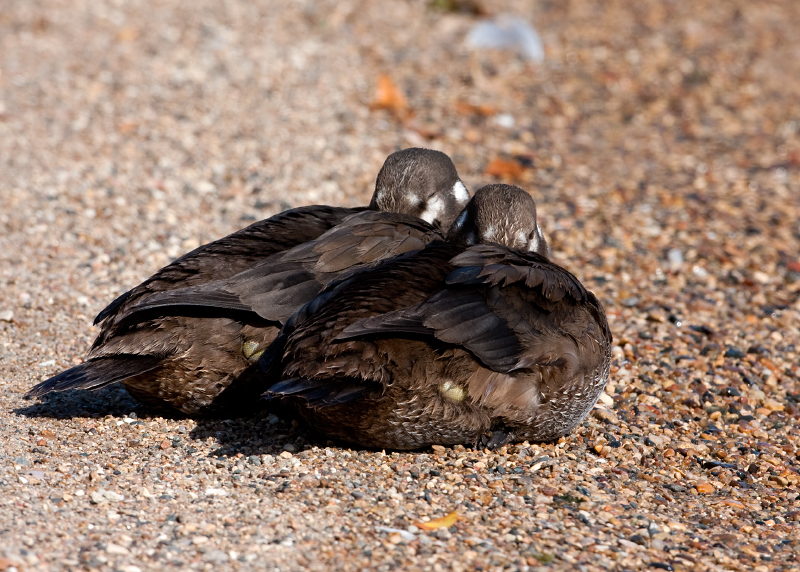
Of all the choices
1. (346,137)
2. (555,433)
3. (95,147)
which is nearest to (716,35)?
(346,137)

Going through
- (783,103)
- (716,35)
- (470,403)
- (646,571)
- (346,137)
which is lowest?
(646,571)

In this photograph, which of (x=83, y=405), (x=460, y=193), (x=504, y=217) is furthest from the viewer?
(x=460, y=193)

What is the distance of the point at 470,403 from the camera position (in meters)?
4.93

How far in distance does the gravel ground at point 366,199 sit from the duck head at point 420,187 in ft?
4.98

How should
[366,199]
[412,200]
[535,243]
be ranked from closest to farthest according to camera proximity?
1. [535,243]
2. [412,200]
3. [366,199]

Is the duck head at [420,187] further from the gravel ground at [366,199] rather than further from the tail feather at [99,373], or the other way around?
the tail feather at [99,373]

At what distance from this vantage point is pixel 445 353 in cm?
481

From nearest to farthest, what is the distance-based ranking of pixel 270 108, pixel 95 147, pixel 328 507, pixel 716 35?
pixel 328 507, pixel 95 147, pixel 270 108, pixel 716 35

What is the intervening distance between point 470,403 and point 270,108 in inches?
249

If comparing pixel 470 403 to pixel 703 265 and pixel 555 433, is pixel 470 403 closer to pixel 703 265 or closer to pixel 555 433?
pixel 555 433

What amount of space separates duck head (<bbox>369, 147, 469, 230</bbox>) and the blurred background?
1542mm

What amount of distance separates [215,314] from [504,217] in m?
1.91

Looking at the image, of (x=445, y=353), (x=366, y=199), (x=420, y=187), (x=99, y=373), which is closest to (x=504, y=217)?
(x=420, y=187)

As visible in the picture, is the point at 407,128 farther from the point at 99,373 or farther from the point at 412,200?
the point at 99,373
